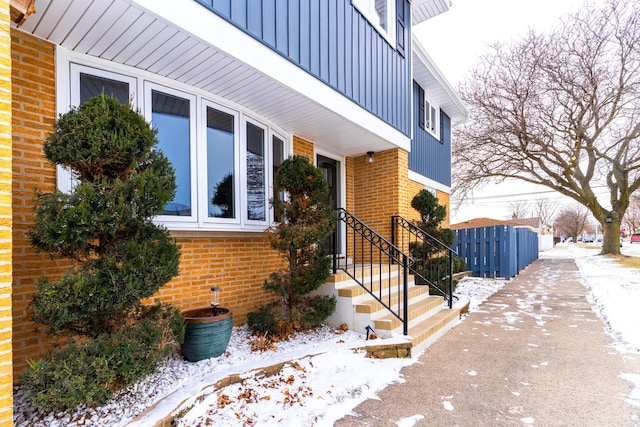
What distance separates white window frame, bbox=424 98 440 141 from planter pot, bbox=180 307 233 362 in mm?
7740

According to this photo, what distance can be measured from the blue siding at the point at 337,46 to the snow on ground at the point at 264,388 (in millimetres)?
3355

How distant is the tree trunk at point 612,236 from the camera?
1712 centimetres

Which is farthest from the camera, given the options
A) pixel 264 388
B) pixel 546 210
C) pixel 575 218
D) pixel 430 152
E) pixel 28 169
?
pixel 546 210

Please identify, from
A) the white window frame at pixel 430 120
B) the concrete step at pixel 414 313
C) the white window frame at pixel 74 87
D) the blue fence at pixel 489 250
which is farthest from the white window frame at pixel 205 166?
the blue fence at pixel 489 250

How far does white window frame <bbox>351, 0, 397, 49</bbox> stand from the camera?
5234 mm

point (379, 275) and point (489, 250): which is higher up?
point (379, 275)

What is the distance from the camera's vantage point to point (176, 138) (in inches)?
144

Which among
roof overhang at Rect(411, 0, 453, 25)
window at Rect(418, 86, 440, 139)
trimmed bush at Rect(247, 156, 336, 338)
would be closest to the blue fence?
window at Rect(418, 86, 440, 139)

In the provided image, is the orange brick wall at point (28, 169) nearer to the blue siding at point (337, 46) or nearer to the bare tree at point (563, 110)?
the blue siding at point (337, 46)

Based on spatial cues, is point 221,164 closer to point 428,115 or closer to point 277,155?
point 277,155

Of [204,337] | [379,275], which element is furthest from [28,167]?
[379,275]

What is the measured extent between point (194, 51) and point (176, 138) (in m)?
0.99

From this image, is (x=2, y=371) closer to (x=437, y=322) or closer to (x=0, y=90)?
(x=0, y=90)

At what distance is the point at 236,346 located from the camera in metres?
3.70
